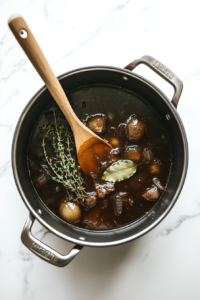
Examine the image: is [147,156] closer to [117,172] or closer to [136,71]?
[117,172]

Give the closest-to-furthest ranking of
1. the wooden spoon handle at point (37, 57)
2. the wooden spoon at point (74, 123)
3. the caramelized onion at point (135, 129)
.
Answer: the wooden spoon handle at point (37, 57) → the wooden spoon at point (74, 123) → the caramelized onion at point (135, 129)

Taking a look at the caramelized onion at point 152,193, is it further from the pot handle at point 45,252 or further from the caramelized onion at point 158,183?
the pot handle at point 45,252

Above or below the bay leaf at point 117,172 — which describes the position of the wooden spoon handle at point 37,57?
above

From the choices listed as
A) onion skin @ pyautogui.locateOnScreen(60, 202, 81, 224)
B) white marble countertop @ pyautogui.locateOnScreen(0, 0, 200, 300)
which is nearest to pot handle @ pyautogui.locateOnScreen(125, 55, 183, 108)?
white marble countertop @ pyautogui.locateOnScreen(0, 0, 200, 300)

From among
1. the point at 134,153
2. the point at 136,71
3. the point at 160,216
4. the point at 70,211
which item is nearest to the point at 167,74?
the point at 136,71

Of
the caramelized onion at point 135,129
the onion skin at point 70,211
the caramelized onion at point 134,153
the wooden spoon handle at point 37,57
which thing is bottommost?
the onion skin at point 70,211

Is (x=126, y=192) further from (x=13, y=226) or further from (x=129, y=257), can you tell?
(x=13, y=226)

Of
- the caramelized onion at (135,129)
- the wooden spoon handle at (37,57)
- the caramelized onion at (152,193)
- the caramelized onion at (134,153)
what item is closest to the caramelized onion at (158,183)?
the caramelized onion at (152,193)
